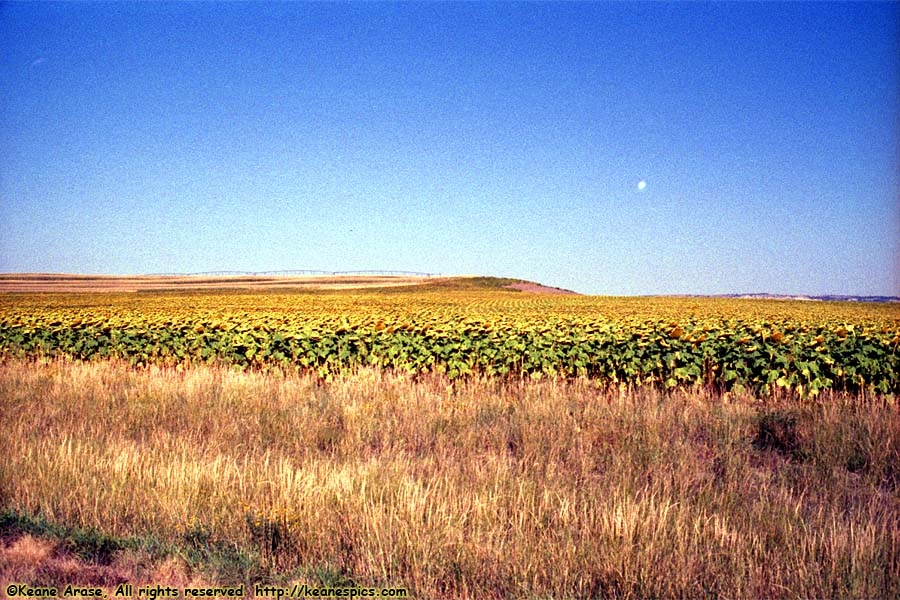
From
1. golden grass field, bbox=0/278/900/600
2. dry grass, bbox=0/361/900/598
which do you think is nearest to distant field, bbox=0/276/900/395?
dry grass, bbox=0/361/900/598

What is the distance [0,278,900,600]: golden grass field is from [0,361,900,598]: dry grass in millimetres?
22

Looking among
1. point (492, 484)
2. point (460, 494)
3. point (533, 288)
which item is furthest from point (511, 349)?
point (533, 288)

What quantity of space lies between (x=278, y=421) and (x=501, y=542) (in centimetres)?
434

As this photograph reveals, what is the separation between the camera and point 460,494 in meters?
4.96

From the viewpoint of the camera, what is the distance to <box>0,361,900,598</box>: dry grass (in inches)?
151

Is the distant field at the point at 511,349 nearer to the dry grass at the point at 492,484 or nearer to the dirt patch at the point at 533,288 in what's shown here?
the dry grass at the point at 492,484

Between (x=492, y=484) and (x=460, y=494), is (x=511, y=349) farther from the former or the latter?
(x=460, y=494)

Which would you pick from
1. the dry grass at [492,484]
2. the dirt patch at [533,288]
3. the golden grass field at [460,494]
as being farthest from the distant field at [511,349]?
the dirt patch at [533,288]

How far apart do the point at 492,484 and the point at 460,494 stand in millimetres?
441

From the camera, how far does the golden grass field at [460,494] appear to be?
3.80 m

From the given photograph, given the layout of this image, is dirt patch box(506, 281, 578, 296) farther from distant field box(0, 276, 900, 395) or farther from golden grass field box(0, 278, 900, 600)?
golden grass field box(0, 278, 900, 600)

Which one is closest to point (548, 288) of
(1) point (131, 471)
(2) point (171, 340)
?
(2) point (171, 340)

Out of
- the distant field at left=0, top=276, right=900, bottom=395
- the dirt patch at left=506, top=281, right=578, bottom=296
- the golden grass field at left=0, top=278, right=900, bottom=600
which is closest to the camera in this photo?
the golden grass field at left=0, top=278, right=900, bottom=600

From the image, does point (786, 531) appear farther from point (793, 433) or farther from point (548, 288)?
point (548, 288)
